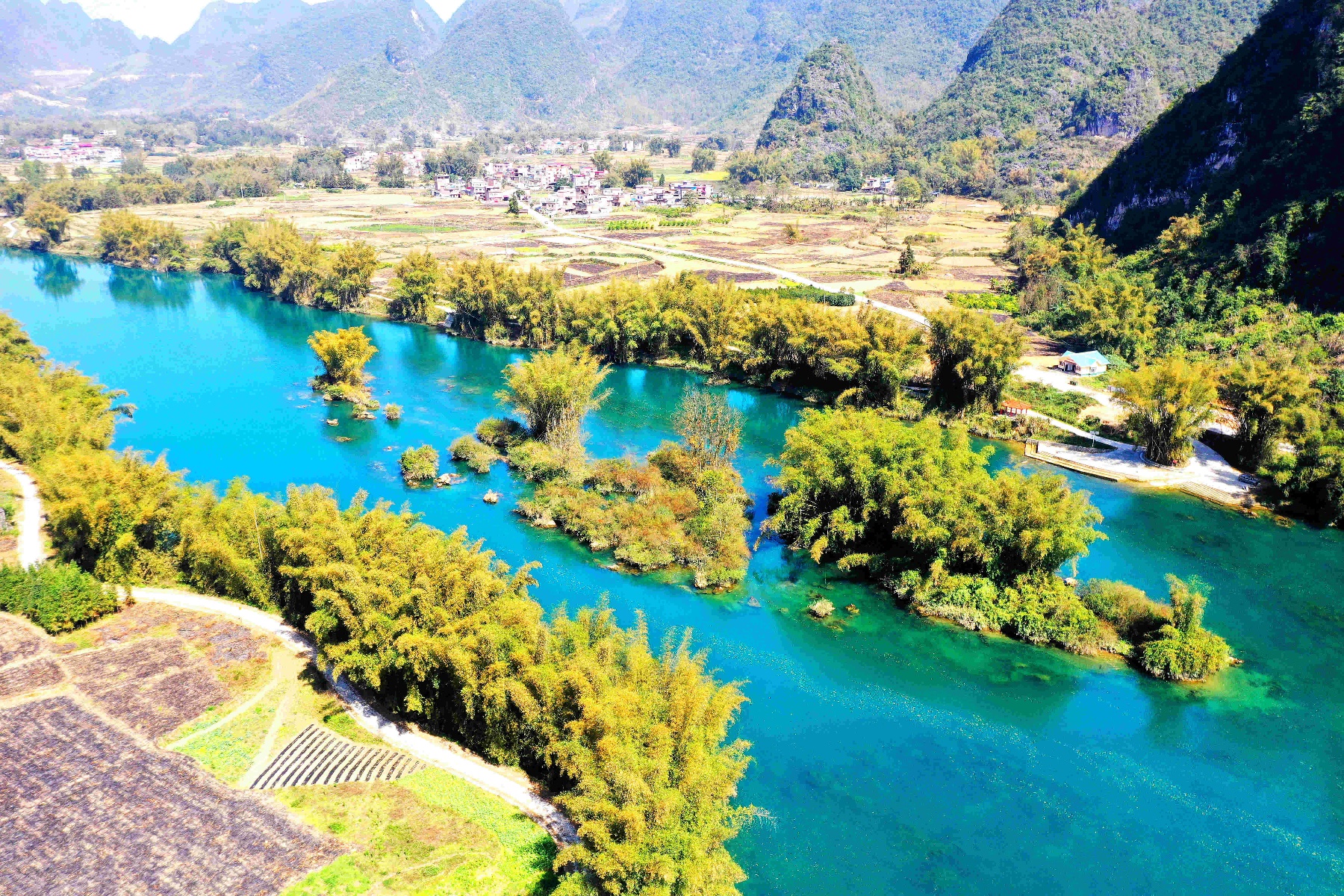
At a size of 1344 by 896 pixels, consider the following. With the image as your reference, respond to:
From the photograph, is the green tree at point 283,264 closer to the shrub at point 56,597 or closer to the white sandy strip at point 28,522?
the white sandy strip at point 28,522

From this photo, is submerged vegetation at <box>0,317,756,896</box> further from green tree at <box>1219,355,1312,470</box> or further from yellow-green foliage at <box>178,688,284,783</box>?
green tree at <box>1219,355,1312,470</box>

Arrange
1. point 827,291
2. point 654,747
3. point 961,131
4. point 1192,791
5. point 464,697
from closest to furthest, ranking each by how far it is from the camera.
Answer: point 654,747 → point 464,697 → point 1192,791 → point 827,291 → point 961,131

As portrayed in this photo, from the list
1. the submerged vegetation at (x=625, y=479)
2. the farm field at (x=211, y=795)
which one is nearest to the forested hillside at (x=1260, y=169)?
the submerged vegetation at (x=625, y=479)

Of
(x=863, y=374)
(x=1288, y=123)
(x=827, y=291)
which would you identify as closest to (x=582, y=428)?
(x=863, y=374)

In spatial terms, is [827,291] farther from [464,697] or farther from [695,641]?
[464,697]

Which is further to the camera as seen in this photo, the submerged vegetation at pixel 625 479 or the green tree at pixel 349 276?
the green tree at pixel 349 276

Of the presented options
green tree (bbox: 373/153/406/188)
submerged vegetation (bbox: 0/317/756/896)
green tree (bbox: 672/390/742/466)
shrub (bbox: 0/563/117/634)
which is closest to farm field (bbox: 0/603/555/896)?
shrub (bbox: 0/563/117/634)
